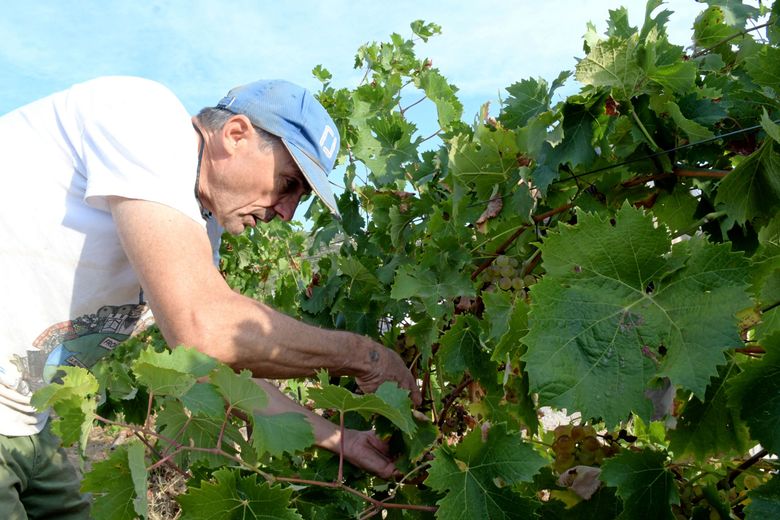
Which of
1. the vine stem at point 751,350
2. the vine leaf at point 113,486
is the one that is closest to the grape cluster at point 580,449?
the vine stem at point 751,350

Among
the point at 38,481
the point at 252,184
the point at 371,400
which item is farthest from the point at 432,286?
the point at 38,481

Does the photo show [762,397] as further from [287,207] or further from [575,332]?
[287,207]

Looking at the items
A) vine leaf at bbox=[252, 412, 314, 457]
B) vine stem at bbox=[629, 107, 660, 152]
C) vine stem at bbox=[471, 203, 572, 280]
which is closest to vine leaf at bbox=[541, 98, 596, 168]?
vine stem at bbox=[629, 107, 660, 152]

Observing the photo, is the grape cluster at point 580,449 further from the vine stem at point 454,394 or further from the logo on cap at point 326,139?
the logo on cap at point 326,139

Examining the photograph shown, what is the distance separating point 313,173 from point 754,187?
1.39 metres

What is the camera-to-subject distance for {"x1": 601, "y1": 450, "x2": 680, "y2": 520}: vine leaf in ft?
4.29

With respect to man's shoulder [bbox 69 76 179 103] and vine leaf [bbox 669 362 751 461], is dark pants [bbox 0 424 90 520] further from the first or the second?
vine leaf [bbox 669 362 751 461]

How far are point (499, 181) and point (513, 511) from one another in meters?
0.90

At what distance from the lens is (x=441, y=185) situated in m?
2.26

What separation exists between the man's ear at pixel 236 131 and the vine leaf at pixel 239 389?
39.7 inches

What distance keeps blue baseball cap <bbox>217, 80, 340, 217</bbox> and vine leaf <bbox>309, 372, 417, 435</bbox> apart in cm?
94

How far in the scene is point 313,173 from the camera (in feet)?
7.80

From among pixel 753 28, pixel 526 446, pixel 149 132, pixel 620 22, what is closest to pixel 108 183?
pixel 149 132

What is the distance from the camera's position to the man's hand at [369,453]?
2.03m
